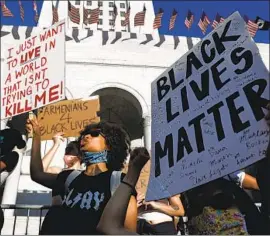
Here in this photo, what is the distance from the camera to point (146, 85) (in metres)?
18.9

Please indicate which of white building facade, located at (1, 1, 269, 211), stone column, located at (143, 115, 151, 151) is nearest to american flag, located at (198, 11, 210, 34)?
white building facade, located at (1, 1, 269, 211)

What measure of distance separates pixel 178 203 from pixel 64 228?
1779mm

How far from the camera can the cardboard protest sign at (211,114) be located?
2.52 meters

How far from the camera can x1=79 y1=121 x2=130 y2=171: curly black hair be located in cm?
316

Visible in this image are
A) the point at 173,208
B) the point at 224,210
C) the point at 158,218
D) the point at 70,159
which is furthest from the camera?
the point at 70,159

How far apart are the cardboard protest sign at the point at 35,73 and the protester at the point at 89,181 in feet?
5.16

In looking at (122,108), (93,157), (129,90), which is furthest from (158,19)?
(93,157)

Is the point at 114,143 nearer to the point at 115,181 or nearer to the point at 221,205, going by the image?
the point at 115,181

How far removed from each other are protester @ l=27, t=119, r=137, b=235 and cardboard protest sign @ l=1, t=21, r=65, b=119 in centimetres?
157

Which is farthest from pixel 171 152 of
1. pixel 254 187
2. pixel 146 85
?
pixel 146 85

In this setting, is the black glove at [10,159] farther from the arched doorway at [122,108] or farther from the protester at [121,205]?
the arched doorway at [122,108]

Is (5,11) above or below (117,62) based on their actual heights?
above

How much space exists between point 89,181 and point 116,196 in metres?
0.62

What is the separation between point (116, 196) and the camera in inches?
92.7
